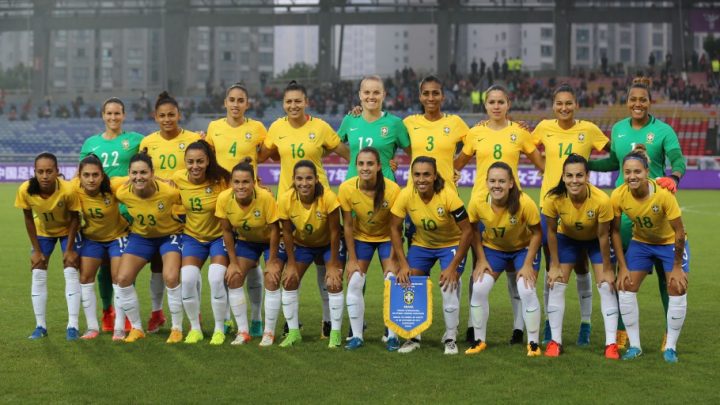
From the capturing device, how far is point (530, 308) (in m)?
8.00

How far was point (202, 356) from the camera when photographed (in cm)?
798

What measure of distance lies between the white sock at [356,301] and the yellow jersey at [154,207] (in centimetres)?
163

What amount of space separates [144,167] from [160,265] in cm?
111

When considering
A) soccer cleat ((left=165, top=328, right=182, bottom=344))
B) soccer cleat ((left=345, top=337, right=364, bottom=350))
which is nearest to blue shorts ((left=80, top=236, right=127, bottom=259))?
soccer cleat ((left=165, top=328, right=182, bottom=344))

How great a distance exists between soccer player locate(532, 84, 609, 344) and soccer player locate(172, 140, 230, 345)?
8.70ft

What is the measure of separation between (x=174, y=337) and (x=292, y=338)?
0.98 m

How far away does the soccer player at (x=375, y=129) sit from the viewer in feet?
29.1

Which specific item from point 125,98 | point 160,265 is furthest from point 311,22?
point 160,265

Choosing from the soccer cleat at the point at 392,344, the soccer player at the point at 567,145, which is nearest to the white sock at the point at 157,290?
the soccer cleat at the point at 392,344

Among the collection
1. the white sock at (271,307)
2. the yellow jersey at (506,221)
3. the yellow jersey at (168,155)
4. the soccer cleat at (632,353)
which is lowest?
the soccer cleat at (632,353)

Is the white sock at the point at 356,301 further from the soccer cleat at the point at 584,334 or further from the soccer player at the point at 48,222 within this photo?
the soccer player at the point at 48,222

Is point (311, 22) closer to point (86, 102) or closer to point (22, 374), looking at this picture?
point (86, 102)

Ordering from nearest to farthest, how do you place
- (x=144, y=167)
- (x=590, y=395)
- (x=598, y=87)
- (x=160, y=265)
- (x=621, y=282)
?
Result: (x=590, y=395) → (x=621, y=282) → (x=144, y=167) → (x=160, y=265) → (x=598, y=87)

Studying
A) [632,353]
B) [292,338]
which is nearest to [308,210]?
[292,338]
